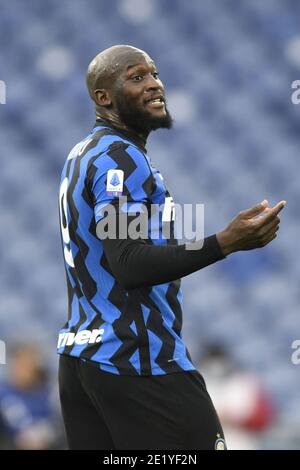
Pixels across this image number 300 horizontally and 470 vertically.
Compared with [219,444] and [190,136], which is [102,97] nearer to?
[219,444]

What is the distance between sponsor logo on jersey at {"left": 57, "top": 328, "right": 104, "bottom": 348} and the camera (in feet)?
8.25

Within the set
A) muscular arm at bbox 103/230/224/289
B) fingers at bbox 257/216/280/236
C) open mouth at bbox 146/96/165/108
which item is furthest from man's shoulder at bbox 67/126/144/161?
fingers at bbox 257/216/280/236

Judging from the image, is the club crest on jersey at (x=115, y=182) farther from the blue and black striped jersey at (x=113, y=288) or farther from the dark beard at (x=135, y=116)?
the dark beard at (x=135, y=116)

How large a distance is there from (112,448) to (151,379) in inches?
9.3

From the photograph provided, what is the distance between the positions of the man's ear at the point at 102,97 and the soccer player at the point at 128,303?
0.07 m

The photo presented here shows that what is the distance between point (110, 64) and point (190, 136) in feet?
14.6

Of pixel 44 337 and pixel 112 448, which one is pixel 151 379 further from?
pixel 44 337

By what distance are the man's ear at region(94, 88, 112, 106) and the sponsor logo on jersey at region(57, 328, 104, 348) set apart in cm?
65

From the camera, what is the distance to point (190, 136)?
712cm

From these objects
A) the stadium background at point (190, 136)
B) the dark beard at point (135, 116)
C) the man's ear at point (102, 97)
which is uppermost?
the stadium background at point (190, 136)

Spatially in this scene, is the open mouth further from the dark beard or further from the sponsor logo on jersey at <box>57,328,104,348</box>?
the sponsor logo on jersey at <box>57,328,104,348</box>

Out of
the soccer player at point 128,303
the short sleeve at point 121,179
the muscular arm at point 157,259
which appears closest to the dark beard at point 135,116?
the soccer player at point 128,303

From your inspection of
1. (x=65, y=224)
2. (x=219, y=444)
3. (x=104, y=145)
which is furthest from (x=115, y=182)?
(x=219, y=444)

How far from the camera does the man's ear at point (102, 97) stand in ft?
8.86
